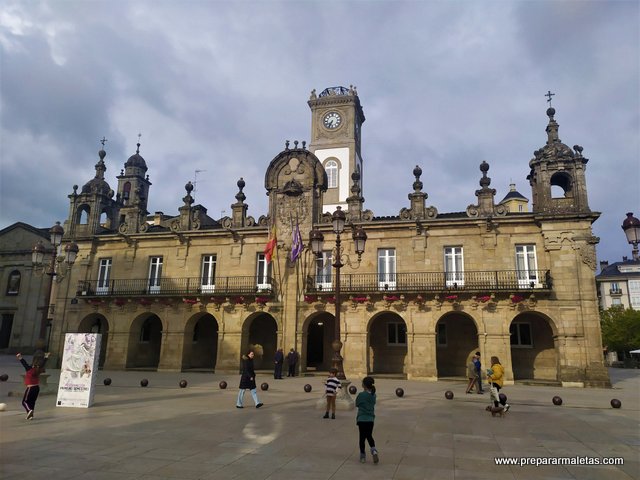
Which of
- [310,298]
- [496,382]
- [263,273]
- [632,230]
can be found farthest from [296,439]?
[263,273]

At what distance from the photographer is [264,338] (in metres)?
26.6

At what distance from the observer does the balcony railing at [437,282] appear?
21547 mm

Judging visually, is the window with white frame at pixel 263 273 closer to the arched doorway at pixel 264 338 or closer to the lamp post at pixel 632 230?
the arched doorway at pixel 264 338

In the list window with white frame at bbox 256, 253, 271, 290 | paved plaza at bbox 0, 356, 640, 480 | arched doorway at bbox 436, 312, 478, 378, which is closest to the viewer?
paved plaza at bbox 0, 356, 640, 480

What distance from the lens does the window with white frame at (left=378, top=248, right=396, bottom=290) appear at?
77.3 ft

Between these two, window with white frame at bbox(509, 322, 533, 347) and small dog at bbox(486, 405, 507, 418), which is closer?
small dog at bbox(486, 405, 507, 418)

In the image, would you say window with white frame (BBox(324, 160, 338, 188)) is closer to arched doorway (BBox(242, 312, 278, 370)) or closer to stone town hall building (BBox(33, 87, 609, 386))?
stone town hall building (BBox(33, 87, 609, 386))

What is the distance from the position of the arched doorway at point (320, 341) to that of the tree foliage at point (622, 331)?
3352 cm

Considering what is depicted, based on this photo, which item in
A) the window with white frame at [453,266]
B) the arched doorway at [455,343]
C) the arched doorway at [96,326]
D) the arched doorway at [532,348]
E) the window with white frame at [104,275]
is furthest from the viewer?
the window with white frame at [104,275]

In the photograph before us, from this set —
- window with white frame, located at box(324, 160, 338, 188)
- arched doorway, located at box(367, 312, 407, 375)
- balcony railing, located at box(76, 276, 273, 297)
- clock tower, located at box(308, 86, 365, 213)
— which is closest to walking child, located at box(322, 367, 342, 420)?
arched doorway, located at box(367, 312, 407, 375)

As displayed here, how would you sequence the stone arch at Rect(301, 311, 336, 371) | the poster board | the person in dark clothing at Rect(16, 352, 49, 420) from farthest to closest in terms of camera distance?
the stone arch at Rect(301, 311, 336, 371)
the poster board
the person in dark clothing at Rect(16, 352, 49, 420)

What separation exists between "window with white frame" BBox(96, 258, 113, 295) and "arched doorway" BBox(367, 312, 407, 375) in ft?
57.1

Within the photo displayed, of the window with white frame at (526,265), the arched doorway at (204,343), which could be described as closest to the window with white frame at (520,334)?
the window with white frame at (526,265)

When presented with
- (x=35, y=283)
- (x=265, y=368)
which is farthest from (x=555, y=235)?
(x=35, y=283)
